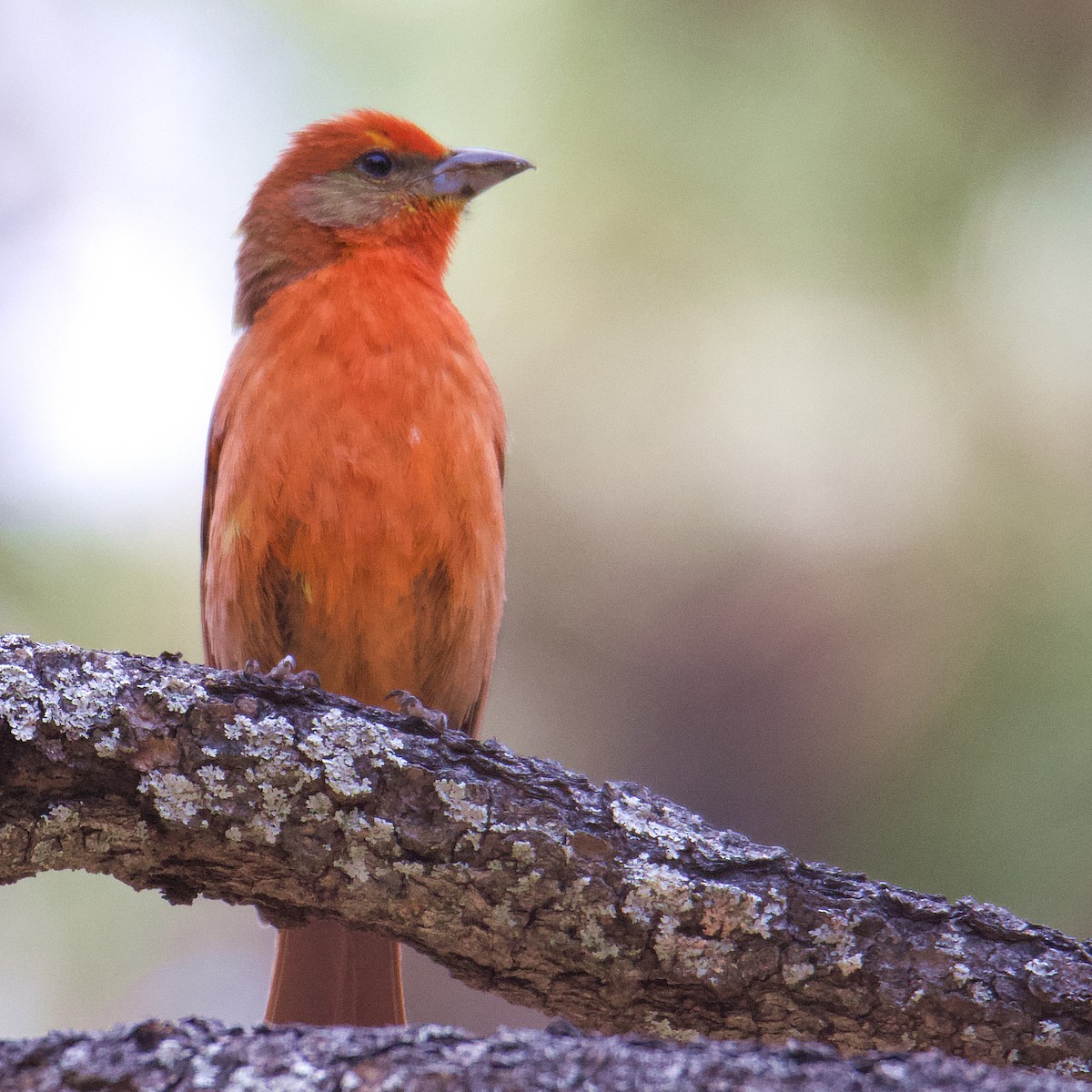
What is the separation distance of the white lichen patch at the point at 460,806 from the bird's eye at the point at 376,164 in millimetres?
2609

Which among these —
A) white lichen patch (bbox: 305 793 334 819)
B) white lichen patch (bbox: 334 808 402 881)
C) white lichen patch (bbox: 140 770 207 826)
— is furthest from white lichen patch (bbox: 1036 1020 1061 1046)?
white lichen patch (bbox: 140 770 207 826)

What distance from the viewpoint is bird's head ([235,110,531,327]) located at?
14.5ft

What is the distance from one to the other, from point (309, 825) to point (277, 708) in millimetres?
246

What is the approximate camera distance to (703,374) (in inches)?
185

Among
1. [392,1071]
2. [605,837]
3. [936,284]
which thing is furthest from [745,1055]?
[936,284]

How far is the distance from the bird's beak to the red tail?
234 cm

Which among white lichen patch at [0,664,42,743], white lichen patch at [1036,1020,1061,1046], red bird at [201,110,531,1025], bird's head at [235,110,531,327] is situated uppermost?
bird's head at [235,110,531,327]

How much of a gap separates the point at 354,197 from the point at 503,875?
8.82 feet

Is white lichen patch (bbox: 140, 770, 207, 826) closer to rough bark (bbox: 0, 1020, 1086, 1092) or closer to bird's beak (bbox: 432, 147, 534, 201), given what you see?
rough bark (bbox: 0, 1020, 1086, 1092)

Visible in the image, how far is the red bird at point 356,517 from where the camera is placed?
365 cm

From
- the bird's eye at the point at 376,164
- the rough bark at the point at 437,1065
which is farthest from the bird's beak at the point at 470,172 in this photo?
the rough bark at the point at 437,1065

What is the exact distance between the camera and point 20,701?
2.45 metres

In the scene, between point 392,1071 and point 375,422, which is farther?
point 375,422

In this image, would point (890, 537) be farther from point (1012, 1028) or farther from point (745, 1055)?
point (745, 1055)
